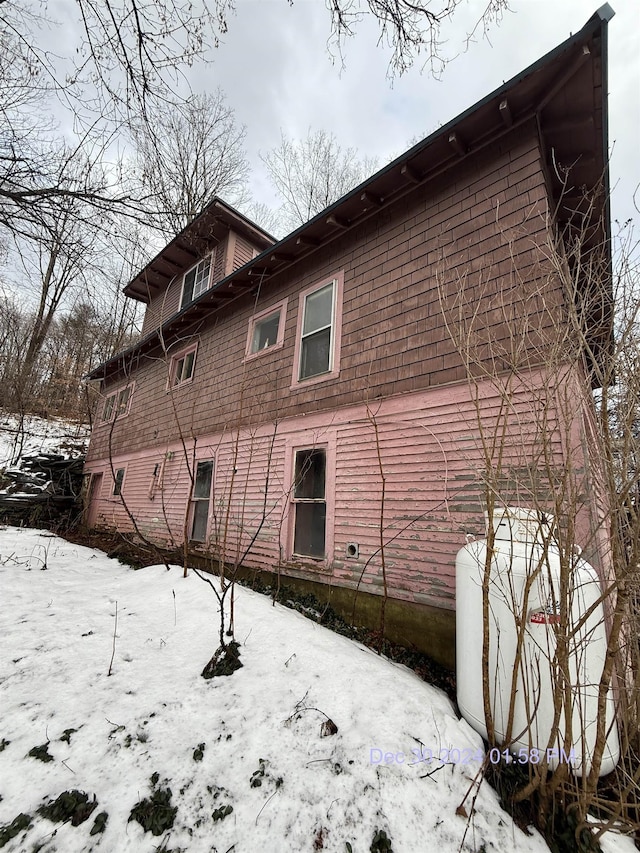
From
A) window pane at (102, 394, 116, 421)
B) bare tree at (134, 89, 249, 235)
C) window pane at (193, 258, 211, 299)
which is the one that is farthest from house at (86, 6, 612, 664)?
window pane at (102, 394, 116, 421)

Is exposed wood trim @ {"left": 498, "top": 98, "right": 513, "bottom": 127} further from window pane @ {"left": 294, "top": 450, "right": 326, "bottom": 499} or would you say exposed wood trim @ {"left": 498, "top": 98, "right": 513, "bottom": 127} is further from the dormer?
the dormer

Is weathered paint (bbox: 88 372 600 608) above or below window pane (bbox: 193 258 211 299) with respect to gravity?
below

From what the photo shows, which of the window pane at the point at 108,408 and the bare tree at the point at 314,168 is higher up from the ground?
the bare tree at the point at 314,168

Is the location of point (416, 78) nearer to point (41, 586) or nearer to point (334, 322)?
point (334, 322)

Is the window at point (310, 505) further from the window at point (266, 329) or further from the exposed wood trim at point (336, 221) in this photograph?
the exposed wood trim at point (336, 221)

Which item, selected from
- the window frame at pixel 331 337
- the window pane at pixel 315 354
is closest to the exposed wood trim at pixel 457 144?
the window frame at pixel 331 337

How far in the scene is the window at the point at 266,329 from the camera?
6966mm

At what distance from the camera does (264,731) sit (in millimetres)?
2400

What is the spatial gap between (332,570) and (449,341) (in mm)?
3319

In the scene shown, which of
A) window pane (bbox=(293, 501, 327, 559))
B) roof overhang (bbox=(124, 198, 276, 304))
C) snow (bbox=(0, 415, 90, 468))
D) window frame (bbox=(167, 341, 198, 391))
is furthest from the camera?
snow (bbox=(0, 415, 90, 468))

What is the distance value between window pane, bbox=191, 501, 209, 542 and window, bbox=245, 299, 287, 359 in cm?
323

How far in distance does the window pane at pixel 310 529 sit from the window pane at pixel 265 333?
3328 millimetres

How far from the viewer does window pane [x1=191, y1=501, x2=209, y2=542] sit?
294 inches

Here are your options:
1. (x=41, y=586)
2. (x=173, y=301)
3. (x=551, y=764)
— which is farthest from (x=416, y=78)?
(x=173, y=301)
